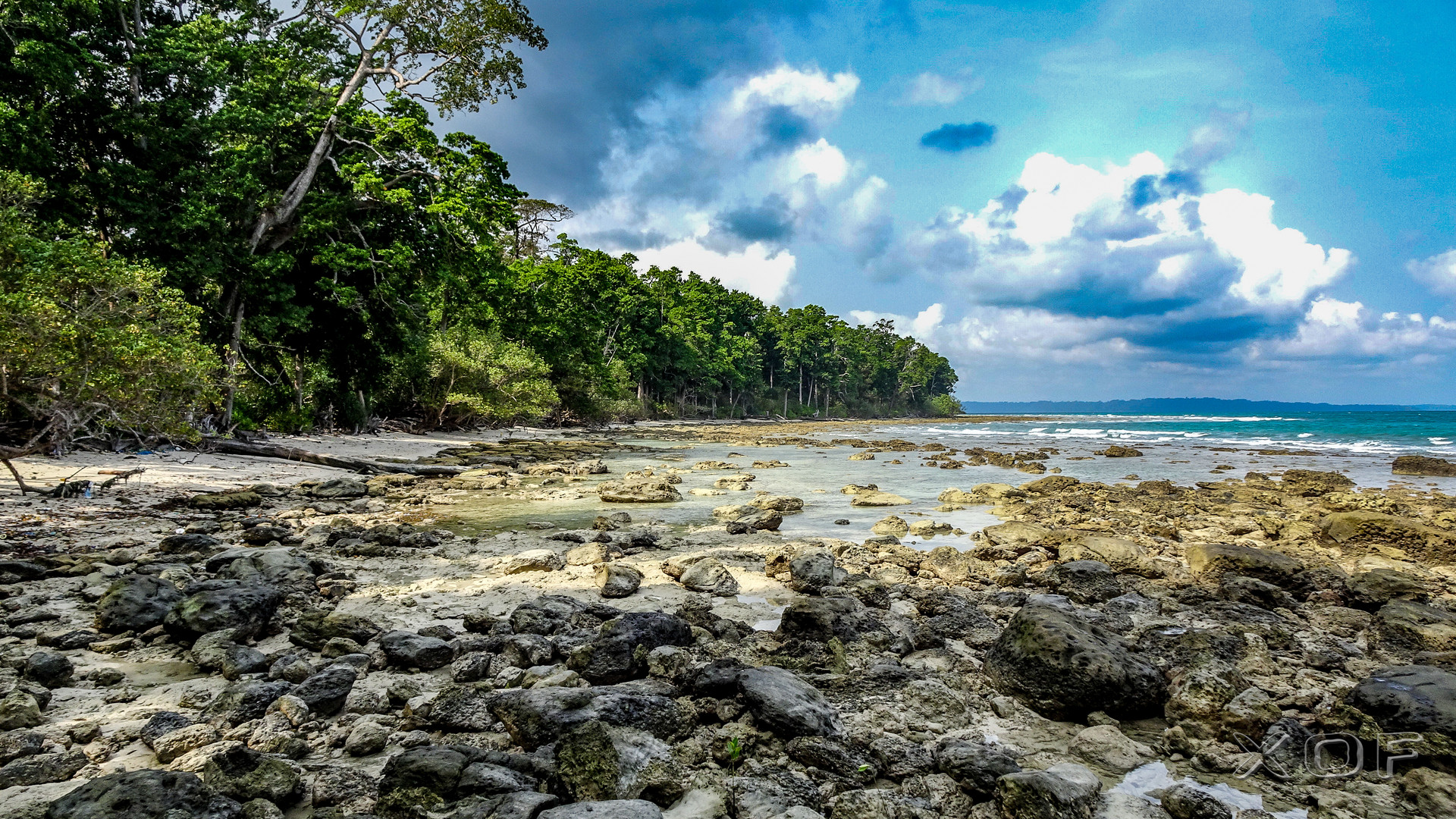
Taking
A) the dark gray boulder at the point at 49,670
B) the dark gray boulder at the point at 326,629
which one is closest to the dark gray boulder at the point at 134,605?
the dark gray boulder at the point at 49,670

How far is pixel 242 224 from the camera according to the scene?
651 inches

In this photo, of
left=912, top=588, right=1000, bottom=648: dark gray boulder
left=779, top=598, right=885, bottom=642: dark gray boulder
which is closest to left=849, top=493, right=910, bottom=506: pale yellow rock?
left=912, top=588, right=1000, bottom=648: dark gray boulder

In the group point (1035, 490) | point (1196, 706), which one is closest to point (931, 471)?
point (1035, 490)

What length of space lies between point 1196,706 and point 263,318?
20.7 meters

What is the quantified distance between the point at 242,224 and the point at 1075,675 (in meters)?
21.2

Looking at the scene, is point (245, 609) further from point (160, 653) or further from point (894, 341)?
point (894, 341)

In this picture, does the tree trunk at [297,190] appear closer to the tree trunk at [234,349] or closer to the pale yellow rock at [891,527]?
the tree trunk at [234,349]

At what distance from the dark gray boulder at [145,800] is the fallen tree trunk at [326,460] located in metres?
13.5

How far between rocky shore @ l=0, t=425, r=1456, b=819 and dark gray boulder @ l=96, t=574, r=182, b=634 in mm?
22

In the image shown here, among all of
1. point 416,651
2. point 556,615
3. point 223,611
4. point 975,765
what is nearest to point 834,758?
point 975,765

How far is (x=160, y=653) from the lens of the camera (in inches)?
166

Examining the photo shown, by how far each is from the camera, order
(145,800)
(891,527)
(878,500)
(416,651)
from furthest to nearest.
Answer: (878,500)
(891,527)
(416,651)
(145,800)

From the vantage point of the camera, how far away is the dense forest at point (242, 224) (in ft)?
25.9

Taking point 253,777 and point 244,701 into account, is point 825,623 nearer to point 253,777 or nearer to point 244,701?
point 253,777
